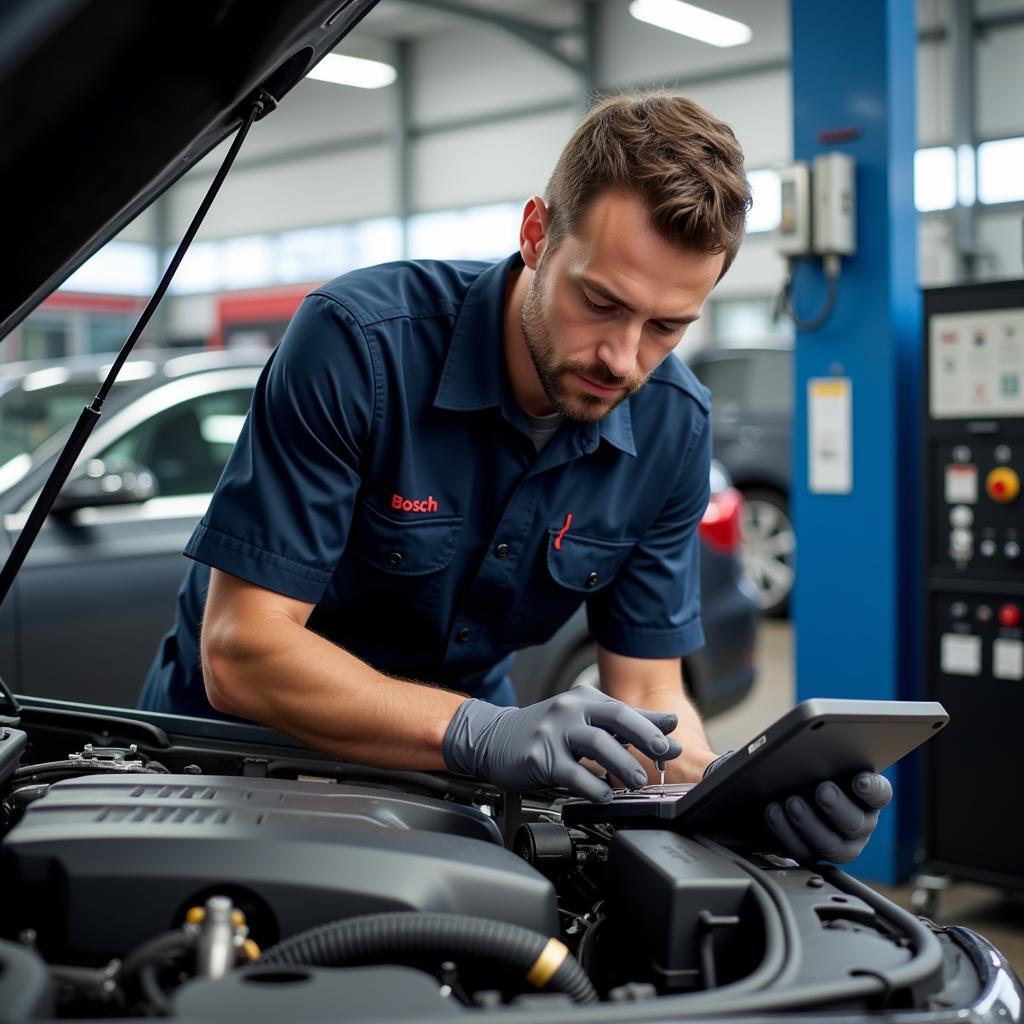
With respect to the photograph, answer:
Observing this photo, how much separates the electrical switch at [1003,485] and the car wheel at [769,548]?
11.5 feet

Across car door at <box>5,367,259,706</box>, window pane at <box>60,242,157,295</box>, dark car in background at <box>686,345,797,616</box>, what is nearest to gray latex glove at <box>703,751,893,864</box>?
car door at <box>5,367,259,706</box>

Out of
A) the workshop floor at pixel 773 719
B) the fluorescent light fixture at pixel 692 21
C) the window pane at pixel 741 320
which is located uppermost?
the fluorescent light fixture at pixel 692 21

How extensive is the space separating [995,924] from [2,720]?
8.25 ft

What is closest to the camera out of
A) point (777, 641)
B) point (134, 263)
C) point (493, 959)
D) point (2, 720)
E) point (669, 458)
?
point (493, 959)

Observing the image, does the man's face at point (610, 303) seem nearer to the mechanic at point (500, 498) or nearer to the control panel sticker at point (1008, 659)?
the mechanic at point (500, 498)

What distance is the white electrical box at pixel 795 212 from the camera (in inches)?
129

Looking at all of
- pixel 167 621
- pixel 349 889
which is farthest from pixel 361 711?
pixel 167 621

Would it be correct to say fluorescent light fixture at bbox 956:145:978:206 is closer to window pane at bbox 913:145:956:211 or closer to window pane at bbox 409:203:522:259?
window pane at bbox 913:145:956:211

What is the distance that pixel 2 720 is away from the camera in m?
1.32

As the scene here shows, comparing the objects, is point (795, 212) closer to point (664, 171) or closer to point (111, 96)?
point (664, 171)

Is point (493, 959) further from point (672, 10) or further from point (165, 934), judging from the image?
point (672, 10)

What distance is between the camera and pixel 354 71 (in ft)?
36.3

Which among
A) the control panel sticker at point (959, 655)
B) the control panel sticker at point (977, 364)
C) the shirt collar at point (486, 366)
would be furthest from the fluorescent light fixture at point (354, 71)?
the shirt collar at point (486, 366)

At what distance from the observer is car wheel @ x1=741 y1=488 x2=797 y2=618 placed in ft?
21.6
